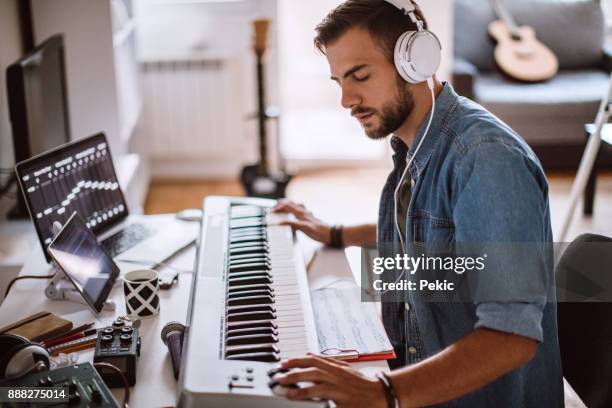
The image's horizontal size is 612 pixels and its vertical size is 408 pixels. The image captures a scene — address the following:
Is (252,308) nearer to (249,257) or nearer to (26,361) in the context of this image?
(249,257)

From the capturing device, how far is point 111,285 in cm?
158

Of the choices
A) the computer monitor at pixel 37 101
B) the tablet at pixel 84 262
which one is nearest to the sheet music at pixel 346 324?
the tablet at pixel 84 262

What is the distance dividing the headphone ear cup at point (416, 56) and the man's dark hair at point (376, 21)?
2cm

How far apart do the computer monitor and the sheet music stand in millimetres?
965

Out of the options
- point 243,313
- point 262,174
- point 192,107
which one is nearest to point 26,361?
point 243,313

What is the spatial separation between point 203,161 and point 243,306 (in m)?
3.37

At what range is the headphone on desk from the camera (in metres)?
1.11

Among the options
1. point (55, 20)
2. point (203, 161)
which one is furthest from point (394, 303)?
point (203, 161)

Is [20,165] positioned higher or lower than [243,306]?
higher

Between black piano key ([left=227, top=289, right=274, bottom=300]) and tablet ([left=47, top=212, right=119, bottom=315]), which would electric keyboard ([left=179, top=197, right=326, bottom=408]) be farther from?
tablet ([left=47, top=212, right=119, bottom=315])

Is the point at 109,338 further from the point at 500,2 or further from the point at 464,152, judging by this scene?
the point at 500,2

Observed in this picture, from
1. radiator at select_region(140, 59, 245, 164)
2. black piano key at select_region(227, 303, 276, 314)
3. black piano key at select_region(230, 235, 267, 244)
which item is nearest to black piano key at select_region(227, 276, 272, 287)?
black piano key at select_region(227, 303, 276, 314)

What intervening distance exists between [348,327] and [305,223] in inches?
18.3

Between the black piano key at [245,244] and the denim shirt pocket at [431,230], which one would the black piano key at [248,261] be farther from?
the denim shirt pocket at [431,230]
